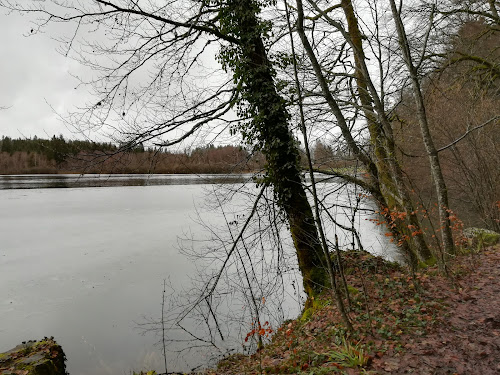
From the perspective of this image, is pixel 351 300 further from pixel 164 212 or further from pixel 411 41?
pixel 164 212

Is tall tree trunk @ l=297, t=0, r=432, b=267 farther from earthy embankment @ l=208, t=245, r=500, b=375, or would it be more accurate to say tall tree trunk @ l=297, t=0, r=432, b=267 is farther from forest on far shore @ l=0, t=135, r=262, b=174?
forest on far shore @ l=0, t=135, r=262, b=174

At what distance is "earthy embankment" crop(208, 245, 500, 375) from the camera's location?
10.2 feet

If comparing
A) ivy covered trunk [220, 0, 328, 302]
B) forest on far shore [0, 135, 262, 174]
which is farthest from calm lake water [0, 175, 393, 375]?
ivy covered trunk [220, 0, 328, 302]

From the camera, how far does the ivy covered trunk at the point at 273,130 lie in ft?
19.7

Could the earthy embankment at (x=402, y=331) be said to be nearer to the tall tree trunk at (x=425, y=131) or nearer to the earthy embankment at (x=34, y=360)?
the tall tree trunk at (x=425, y=131)

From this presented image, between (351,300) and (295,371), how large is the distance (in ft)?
5.44

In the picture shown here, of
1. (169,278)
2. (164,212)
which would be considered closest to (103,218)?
(164,212)

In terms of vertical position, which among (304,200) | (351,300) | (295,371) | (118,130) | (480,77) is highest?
(480,77)

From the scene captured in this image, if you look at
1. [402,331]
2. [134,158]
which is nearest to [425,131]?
[402,331]

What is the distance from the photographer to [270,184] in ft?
20.8

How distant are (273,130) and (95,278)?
791cm

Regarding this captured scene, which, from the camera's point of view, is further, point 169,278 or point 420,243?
point 169,278

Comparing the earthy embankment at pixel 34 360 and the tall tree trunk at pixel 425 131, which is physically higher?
the tall tree trunk at pixel 425 131

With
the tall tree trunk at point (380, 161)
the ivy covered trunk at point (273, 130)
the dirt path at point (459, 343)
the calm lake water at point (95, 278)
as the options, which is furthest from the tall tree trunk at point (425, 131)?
the calm lake water at point (95, 278)
